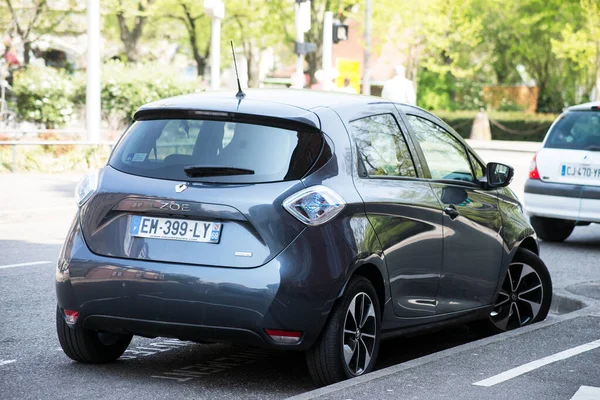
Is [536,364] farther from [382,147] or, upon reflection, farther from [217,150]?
[217,150]

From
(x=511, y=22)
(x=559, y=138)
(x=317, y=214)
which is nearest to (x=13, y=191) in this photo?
(x=559, y=138)

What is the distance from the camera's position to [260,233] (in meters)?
5.70

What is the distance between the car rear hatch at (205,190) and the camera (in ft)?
18.8

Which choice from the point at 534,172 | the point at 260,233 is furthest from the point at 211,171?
the point at 534,172

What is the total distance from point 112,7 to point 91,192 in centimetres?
3746

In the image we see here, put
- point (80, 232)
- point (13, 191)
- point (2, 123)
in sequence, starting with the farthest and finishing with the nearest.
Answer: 1. point (2, 123)
2. point (13, 191)
3. point (80, 232)

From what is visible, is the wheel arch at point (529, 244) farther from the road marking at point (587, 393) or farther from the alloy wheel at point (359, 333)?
the road marking at point (587, 393)

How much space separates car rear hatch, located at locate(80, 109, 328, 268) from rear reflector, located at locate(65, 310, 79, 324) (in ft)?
1.20

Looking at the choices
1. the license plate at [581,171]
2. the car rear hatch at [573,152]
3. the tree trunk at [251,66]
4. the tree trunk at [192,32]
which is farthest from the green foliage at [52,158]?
the tree trunk at [251,66]

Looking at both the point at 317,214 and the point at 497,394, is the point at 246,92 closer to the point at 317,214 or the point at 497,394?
the point at 317,214

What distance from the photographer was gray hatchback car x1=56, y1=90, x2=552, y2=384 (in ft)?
18.7

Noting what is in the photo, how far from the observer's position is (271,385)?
6258mm

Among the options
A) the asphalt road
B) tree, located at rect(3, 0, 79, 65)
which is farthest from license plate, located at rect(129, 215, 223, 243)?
tree, located at rect(3, 0, 79, 65)

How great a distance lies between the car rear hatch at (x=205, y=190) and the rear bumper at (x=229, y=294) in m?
0.07
